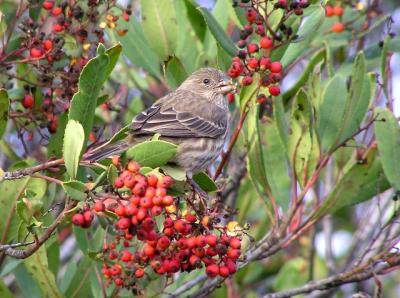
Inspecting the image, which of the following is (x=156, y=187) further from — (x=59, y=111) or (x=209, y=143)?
(x=209, y=143)

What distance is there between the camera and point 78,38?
4.96 meters

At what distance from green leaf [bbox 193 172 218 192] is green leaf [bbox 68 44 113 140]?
1107 millimetres

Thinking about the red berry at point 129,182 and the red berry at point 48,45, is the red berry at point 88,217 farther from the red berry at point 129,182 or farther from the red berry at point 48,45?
the red berry at point 48,45

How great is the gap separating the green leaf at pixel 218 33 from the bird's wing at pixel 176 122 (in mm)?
862

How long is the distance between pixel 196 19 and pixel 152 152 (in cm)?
214

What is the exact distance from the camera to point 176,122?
596cm

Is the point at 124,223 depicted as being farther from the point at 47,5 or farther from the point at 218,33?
the point at 47,5

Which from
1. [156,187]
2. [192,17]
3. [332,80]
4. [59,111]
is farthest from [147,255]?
[192,17]

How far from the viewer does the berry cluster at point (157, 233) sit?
11.3 ft

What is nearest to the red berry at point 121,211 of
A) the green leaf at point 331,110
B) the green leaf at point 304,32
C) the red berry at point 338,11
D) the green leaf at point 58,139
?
the green leaf at point 58,139

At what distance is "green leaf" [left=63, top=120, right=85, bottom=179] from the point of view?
11.7ft

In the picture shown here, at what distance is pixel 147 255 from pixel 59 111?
5.16 ft

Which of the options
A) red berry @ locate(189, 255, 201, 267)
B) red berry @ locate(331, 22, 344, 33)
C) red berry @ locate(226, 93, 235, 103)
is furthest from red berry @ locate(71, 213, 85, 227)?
red berry @ locate(331, 22, 344, 33)

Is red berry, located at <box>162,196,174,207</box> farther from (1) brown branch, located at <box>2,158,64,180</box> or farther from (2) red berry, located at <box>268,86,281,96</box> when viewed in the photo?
(2) red berry, located at <box>268,86,281,96</box>
